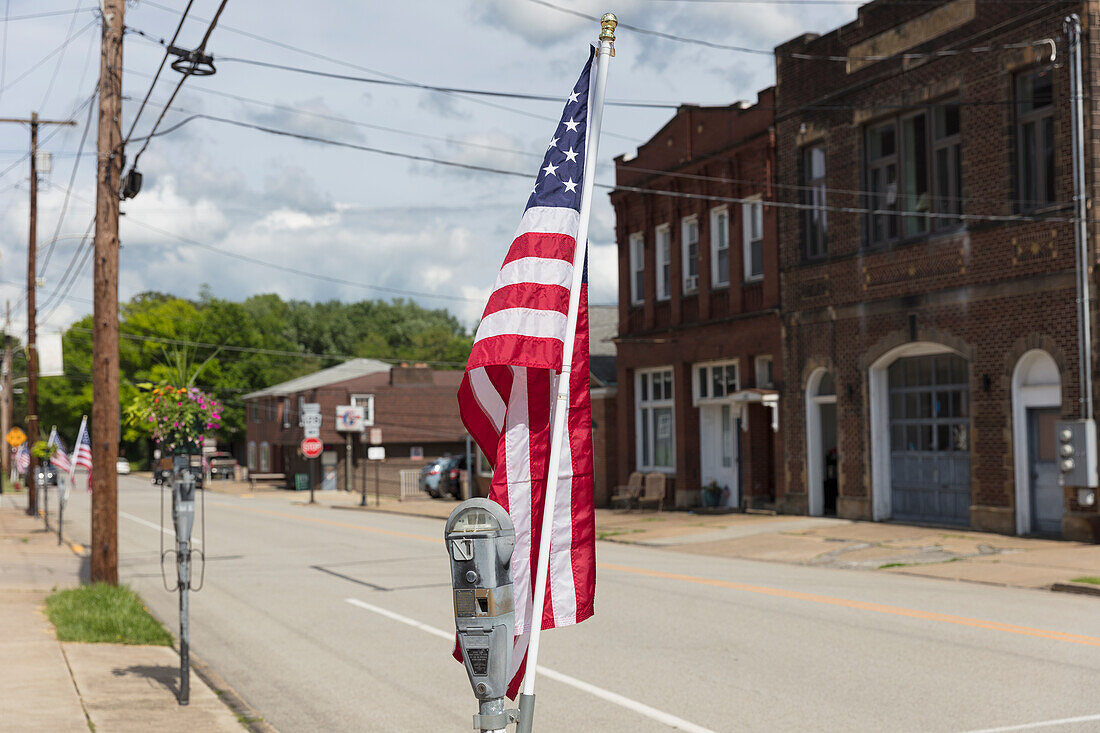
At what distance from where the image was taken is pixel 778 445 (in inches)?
1045

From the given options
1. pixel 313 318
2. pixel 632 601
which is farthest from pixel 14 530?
pixel 313 318

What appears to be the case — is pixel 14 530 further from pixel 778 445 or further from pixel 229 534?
pixel 778 445

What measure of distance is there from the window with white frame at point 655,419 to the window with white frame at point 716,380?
1.15 metres

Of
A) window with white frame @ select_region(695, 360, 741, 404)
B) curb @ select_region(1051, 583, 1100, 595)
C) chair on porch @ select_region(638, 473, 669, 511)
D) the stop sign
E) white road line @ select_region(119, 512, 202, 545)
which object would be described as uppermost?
window with white frame @ select_region(695, 360, 741, 404)

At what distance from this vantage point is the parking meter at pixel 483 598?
3746 millimetres

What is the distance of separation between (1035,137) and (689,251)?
460 inches

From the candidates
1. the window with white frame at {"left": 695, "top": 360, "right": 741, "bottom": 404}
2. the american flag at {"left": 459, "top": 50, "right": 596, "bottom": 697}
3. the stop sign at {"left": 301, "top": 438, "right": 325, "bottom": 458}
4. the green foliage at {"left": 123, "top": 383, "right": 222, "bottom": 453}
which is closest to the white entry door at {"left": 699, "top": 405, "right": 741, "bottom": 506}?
the window with white frame at {"left": 695, "top": 360, "right": 741, "bottom": 404}

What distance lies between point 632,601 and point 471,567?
34.7 feet

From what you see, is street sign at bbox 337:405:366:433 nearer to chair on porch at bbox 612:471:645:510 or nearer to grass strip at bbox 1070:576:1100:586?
chair on porch at bbox 612:471:645:510

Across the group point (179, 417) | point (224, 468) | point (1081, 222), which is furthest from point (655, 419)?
point (224, 468)

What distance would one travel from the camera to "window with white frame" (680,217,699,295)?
1193 inches

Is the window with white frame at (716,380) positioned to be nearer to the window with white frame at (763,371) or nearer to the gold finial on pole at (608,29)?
the window with white frame at (763,371)

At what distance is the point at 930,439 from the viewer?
22.8 metres

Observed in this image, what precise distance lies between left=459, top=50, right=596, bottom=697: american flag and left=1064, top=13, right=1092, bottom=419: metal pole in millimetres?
16007
